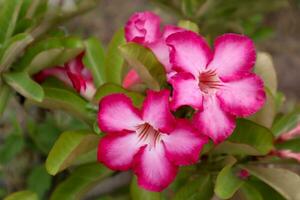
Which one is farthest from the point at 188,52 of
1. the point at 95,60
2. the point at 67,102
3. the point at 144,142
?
the point at 95,60

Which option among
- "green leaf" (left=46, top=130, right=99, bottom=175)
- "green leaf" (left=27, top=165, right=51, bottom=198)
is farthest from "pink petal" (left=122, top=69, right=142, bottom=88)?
"green leaf" (left=27, top=165, right=51, bottom=198)

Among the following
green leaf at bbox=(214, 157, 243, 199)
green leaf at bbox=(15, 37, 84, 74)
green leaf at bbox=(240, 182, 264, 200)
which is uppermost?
green leaf at bbox=(15, 37, 84, 74)

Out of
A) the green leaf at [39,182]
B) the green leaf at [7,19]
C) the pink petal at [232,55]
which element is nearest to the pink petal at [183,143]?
the pink petal at [232,55]

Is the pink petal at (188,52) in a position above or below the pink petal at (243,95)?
above

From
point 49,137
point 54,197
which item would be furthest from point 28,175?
point 54,197

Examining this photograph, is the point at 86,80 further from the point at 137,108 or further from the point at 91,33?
the point at 91,33

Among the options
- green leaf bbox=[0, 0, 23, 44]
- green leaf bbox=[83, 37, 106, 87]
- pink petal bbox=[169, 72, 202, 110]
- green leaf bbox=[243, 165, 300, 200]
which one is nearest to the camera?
pink petal bbox=[169, 72, 202, 110]

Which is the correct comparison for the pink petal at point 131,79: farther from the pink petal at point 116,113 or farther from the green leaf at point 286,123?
the green leaf at point 286,123

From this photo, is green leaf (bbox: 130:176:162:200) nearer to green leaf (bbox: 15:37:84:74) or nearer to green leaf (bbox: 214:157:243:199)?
green leaf (bbox: 214:157:243:199)
